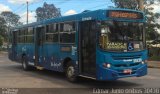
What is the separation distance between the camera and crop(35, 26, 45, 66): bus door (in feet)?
62.9

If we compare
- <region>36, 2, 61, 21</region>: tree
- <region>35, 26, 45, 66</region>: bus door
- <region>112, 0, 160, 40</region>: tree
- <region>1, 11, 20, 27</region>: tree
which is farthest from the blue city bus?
<region>1, 11, 20, 27</region>: tree

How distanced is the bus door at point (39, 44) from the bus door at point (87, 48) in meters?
4.88

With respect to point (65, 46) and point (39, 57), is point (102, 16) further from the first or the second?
point (39, 57)

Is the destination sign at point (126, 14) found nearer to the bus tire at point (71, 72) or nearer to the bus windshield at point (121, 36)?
the bus windshield at point (121, 36)

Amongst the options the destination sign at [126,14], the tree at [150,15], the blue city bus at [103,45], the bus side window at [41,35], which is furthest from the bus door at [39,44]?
the tree at [150,15]

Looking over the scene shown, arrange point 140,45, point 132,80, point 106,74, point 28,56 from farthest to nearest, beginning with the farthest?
point 28,56, point 132,80, point 140,45, point 106,74

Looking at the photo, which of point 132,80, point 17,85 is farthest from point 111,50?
point 17,85

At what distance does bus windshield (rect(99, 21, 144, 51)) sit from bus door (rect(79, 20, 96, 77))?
0.47m

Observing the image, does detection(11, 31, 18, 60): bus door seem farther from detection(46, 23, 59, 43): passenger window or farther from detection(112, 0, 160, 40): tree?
detection(112, 0, 160, 40): tree

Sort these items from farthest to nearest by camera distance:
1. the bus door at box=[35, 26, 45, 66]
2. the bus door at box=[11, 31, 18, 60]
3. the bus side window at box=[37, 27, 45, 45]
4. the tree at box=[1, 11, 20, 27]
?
the tree at box=[1, 11, 20, 27]
the bus door at box=[11, 31, 18, 60]
the bus door at box=[35, 26, 45, 66]
the bus side window at box=[37, 27, 45, 45]

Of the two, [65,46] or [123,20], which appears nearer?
[123,20]

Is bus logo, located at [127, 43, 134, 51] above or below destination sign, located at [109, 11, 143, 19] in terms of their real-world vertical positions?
below

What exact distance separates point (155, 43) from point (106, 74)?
81.0 ft

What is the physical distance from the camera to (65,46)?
1605 cm
